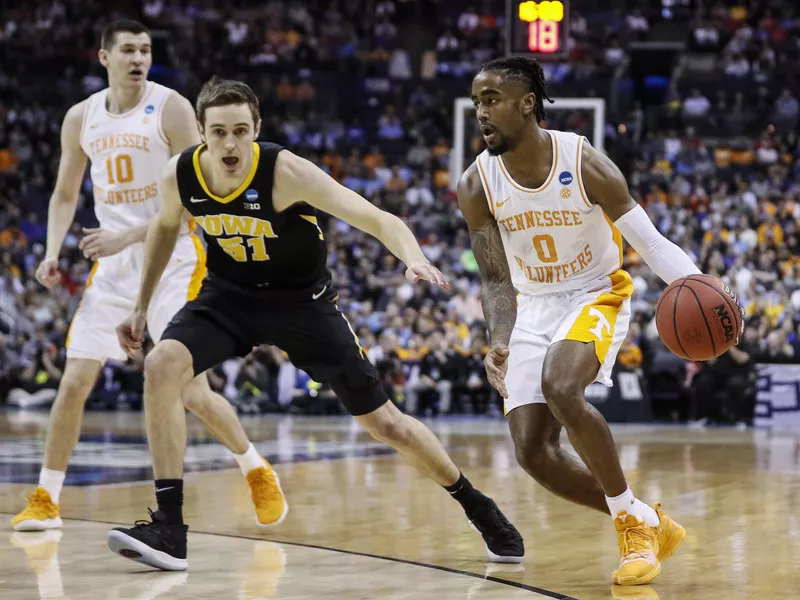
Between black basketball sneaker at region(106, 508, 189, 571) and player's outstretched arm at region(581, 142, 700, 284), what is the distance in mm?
2055

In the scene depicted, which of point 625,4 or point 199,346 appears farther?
point 625,4

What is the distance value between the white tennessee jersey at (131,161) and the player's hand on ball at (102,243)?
1.18ft

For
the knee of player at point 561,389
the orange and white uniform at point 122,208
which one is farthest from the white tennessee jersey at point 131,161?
the knee of player at point 561,389

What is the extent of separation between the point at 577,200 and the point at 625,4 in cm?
2189

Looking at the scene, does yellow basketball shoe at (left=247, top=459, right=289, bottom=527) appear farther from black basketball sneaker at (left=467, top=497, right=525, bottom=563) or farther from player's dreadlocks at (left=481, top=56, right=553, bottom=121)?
player's dreadlocks at (left=481, top=56, right=553, bottom=121)

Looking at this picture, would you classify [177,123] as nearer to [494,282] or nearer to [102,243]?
[102,243]

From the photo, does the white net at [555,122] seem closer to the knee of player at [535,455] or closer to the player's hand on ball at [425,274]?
the knee of player at [535,455]

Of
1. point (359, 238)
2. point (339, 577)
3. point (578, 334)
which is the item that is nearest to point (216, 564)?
point (339, 577)

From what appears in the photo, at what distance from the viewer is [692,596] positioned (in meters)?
4.29

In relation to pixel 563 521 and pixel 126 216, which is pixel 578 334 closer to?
pixel 563 521

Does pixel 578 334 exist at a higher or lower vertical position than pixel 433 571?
higher

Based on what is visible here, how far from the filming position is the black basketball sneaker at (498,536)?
16.4 ft

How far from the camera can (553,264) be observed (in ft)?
16.1

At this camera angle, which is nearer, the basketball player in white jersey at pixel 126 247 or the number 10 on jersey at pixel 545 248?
the number 10 on jersey at pixel 545 248
